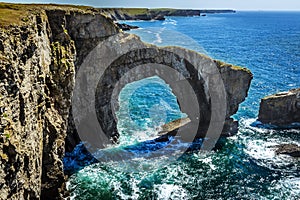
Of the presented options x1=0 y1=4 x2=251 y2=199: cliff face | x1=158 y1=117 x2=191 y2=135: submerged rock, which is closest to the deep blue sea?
x1=158 y1=117 x2=191 y2=135: submerged rock

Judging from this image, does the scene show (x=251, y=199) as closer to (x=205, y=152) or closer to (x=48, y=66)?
(x=205, y=152)

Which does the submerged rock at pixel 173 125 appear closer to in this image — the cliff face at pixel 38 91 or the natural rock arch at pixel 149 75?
the natural rock arch at pixel 149 75

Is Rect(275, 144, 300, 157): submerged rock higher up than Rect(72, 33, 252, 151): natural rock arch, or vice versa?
Rect(72, 33, 252, 151): natural rock arch

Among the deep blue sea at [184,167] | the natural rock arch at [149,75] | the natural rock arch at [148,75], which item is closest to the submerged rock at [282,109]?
the deep blue sea at [184,167]

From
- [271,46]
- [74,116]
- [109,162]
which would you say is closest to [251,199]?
[109,162]

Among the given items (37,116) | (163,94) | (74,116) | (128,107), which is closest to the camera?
(37,116)

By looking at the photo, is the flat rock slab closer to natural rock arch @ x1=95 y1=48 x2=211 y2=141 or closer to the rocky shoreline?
the rocky shoreline

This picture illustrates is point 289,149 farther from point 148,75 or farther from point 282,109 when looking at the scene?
point 148,75
